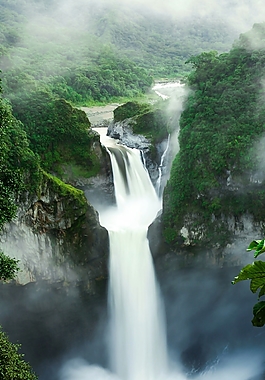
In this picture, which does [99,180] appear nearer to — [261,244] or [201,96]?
[201,96]

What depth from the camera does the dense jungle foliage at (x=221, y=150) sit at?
52.3ft

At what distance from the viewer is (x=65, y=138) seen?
1788cm

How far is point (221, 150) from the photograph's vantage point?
1617 centimetres

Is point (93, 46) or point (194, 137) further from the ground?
point (93, 46)

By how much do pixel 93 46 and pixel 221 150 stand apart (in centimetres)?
4400

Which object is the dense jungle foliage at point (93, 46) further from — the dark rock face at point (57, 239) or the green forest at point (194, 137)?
the dark rock face at point (57, 239)

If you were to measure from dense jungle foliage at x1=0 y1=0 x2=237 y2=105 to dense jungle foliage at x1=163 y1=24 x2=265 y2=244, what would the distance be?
25.7 feet

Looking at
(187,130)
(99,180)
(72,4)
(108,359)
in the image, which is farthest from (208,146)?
(72,4)

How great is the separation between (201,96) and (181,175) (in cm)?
393

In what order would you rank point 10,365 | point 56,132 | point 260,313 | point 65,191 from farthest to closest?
point 56,132
point 65,191
point 10,365
point 260,313

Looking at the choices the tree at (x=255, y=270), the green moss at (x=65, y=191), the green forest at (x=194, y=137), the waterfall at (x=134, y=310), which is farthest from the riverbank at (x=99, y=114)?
the tree at (x=255, y=270)

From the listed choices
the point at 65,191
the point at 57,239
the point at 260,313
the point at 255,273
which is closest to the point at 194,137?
the point at 65,191

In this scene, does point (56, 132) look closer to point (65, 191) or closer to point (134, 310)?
point (65, 191)

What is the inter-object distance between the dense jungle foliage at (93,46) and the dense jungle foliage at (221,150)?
7835 mm
